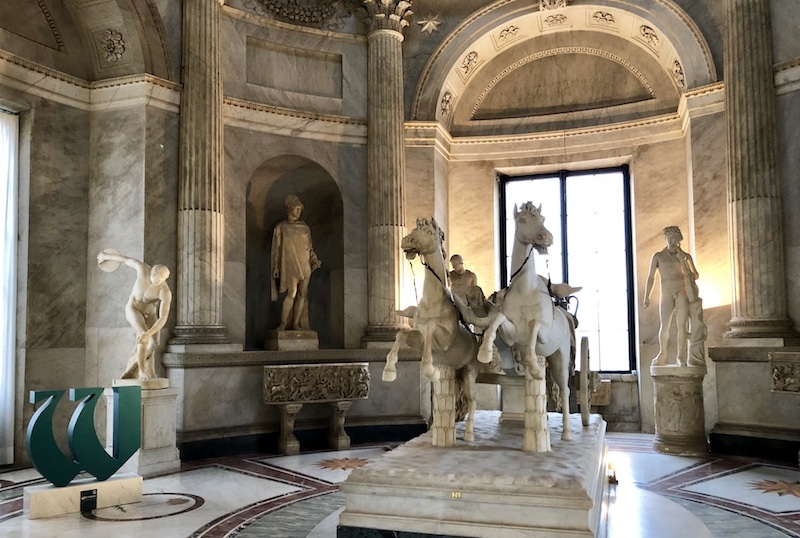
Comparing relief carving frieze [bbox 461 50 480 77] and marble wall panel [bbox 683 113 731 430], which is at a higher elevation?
relief carving frieze [bbox 461 50 480 77]

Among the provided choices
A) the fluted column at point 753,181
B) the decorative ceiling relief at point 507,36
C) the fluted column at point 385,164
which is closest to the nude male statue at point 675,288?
the fluted column at point 753,181

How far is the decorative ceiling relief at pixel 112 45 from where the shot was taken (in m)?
9.80

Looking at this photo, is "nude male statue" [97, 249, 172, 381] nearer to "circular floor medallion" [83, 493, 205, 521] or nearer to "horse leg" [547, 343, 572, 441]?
"circular floor medallion" [83, 493, 205, 521]

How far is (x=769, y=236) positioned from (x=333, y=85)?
22.5 feet

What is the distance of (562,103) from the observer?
1318 cm

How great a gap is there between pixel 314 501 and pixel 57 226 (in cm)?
534

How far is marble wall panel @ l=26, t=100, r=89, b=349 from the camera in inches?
365

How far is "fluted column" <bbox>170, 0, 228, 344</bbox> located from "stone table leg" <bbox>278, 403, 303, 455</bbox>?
129cm

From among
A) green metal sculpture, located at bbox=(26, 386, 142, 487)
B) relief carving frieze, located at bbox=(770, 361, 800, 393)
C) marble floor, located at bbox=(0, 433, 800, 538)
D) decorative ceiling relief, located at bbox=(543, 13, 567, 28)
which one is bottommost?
marble floor, located at bbox=(0, 433, 800, 538)

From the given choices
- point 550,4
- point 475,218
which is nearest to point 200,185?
point 475,218

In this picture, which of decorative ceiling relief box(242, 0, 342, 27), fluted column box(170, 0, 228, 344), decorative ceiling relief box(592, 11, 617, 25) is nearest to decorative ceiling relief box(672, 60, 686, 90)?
decorative ceiling relief box(592, 11, 617, 25)

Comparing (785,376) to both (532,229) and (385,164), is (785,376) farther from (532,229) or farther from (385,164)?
(385,164)

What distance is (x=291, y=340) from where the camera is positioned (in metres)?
10.7

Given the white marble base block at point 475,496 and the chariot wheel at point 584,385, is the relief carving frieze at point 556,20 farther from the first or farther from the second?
the white marble base block at point 475,496
